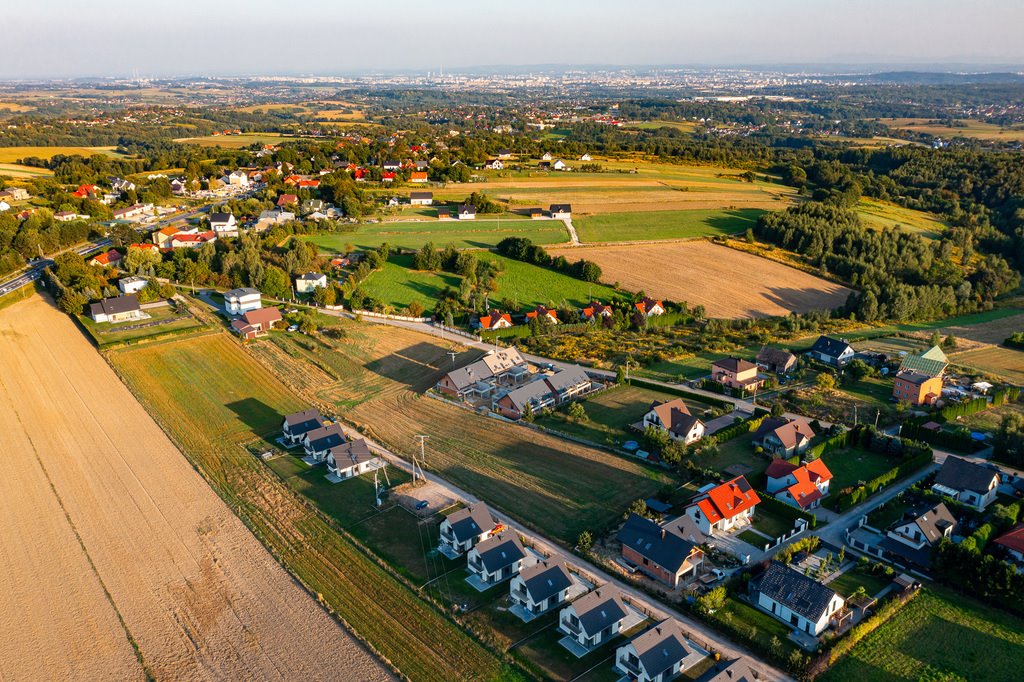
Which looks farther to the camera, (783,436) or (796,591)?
(783,436)

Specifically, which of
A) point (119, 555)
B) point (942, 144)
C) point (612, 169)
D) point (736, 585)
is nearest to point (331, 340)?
point (119, 555)

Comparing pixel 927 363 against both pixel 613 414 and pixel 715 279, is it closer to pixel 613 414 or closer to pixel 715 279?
pixel 613 414

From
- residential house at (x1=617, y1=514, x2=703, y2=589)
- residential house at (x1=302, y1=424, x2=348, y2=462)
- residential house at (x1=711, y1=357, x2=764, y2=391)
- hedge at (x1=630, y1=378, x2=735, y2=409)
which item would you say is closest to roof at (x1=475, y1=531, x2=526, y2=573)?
residential house at (x1=617, y1=514, x2=703, y2=589)

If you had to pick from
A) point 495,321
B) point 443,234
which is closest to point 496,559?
point 495,321

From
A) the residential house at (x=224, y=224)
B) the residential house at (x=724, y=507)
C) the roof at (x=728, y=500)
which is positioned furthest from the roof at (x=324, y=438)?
the residential house at (x=224, y=224)

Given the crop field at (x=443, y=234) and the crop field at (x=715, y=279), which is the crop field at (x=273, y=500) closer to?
the crop field at (x=443, y=234)

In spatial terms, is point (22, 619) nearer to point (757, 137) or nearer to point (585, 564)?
point (585, 564)
